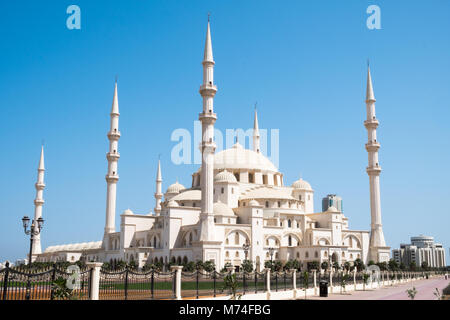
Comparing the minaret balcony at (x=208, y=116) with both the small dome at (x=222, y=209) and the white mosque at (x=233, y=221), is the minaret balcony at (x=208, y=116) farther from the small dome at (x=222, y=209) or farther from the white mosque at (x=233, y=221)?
the small dome at (x=222, y=209)

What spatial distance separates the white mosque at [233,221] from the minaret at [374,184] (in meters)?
0.10

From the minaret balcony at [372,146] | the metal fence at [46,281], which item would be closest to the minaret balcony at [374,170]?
the minaret balcony at [372,146]

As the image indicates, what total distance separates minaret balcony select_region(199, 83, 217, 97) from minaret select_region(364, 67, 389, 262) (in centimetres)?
1828

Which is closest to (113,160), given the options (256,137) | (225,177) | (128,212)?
(128,212)

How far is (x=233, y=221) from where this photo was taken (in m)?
49.8

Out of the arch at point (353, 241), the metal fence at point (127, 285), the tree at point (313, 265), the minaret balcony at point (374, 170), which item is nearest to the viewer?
the metal fence at point (127, 285)

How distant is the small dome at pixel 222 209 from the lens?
49281mm

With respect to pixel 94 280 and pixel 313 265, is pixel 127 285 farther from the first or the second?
pixel 313 265

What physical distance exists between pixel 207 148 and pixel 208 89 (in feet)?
16.3

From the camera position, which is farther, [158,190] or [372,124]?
[158,190]

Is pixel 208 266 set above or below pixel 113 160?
below

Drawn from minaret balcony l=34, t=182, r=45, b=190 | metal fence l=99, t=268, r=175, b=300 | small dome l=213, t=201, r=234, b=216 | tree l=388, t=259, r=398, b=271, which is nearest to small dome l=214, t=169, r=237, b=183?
small dome l=213, t=201, r=234, b=216
